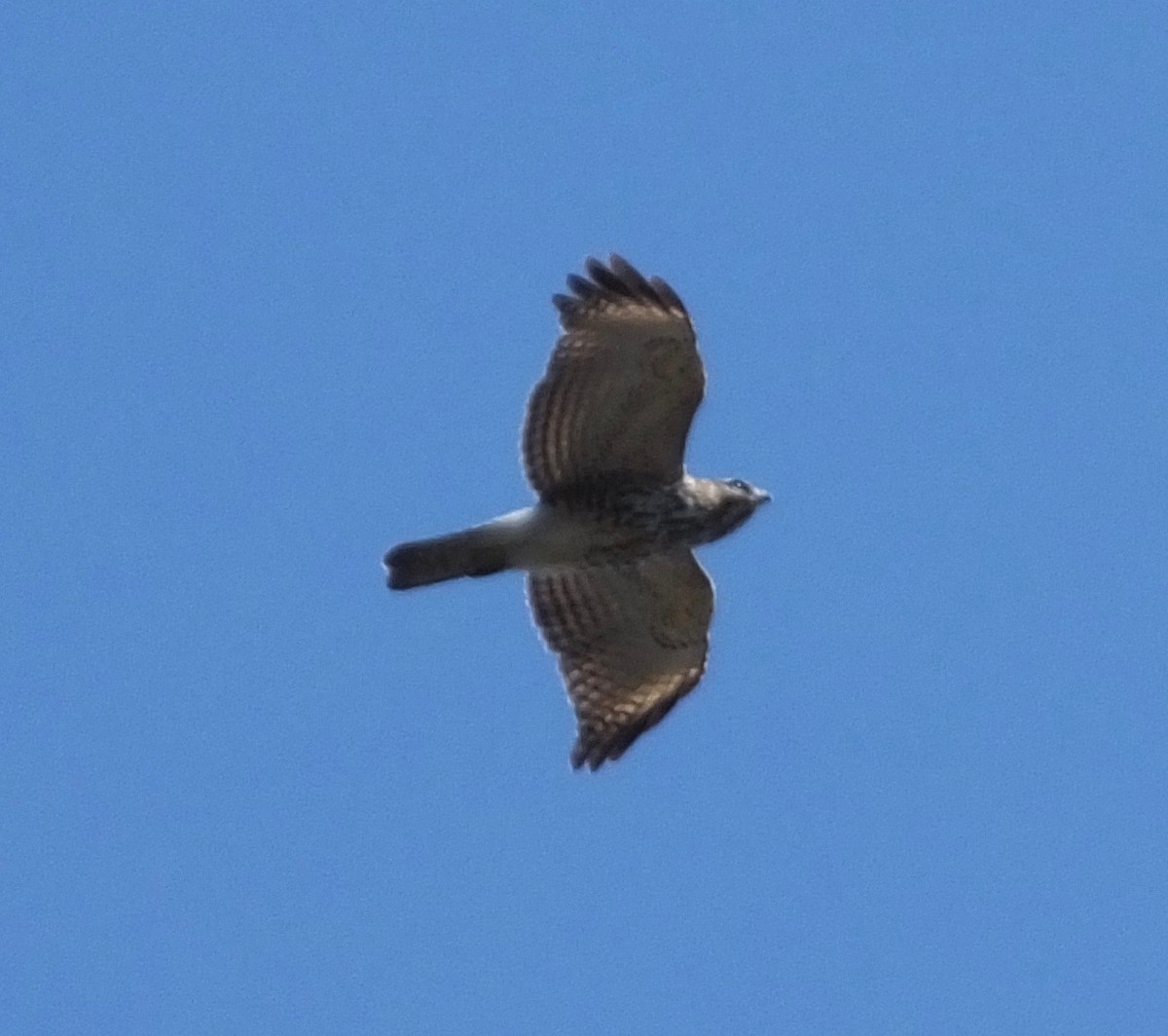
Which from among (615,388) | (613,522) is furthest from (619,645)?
(615,388)

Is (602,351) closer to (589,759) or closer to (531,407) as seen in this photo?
(531,407)

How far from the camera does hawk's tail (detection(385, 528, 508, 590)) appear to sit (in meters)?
15.4

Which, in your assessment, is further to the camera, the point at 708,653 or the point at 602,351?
the point at 708,653

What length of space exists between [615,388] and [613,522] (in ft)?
2.42

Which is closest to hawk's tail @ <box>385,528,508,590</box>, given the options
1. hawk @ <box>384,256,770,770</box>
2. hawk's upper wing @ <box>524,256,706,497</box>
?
hawk @ <box>384,256,770,770</box>

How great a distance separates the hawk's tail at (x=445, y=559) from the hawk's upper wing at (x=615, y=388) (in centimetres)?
40

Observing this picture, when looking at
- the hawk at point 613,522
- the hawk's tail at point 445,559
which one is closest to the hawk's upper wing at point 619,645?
the hawk at point 613,522

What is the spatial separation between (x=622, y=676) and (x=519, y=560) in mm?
1024

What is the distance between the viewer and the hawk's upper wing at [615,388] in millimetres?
15055

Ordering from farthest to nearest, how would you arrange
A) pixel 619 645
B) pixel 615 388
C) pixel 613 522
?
pixel 619 645 < pixel 613 522 < pixel 615 388

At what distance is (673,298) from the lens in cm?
1502

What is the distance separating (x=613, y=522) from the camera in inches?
616

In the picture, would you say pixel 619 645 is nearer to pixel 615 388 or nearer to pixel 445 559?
pixel 445 559

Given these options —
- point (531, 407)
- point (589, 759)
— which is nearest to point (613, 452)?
point (531, 407)
